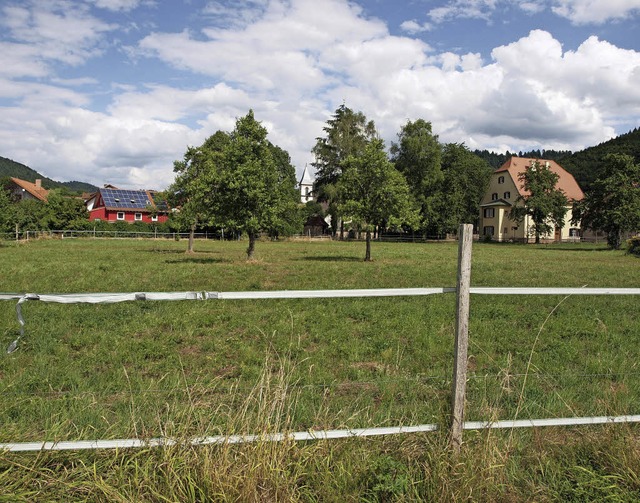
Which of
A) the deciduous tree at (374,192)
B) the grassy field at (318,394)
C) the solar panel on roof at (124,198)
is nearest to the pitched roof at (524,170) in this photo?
the deciduous tree at (374,192)

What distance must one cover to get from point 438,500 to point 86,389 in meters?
3.93

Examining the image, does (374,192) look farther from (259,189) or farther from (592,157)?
(592,157)

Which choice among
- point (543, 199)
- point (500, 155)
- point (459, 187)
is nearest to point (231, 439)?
point (543, 199)

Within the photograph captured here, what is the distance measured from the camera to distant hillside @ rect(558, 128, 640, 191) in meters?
93.4

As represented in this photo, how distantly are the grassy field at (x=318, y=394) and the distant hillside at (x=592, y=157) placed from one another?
321 feet

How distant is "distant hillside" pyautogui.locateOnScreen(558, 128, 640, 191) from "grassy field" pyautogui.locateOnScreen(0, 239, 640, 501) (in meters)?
97.8

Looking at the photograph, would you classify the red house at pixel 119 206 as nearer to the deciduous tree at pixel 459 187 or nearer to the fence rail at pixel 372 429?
the deciduous tree at pixel 459 187

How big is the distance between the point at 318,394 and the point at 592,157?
115852 mm

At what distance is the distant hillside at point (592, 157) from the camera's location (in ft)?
307

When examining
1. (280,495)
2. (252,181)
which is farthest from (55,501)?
(252,181)

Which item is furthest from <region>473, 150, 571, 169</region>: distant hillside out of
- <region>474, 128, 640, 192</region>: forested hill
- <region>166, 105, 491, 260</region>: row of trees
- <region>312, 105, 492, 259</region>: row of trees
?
<region>166, 105, 491, 260</region>: row of trees

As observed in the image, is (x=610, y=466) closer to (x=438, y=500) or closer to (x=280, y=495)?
(x=438, y=500)

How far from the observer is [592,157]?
101625 millimetres

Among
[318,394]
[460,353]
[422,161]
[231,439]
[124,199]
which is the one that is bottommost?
[318,394]
